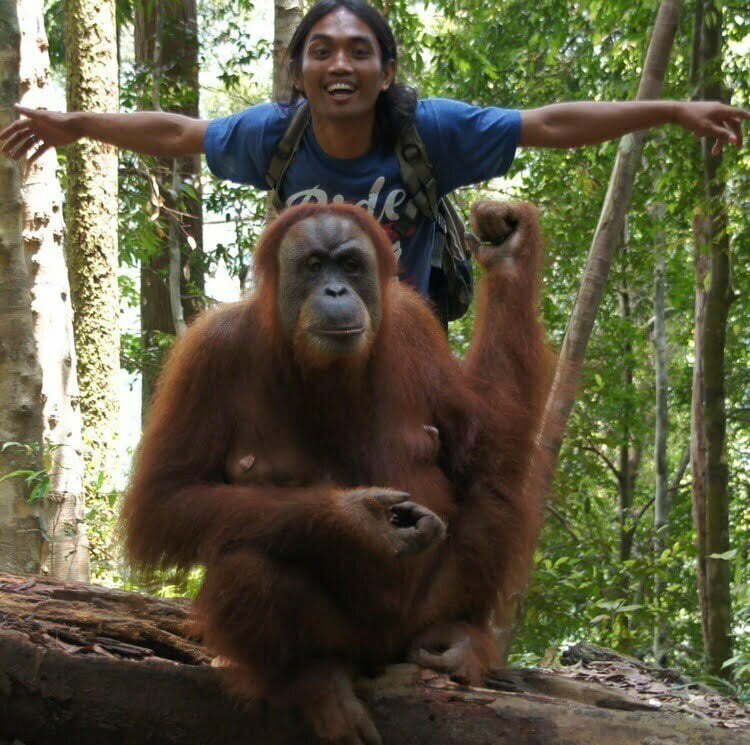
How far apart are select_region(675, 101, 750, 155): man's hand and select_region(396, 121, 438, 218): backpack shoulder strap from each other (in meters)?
0.79

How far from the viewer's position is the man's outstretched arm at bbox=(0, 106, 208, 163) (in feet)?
11.9

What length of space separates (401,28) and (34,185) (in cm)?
439

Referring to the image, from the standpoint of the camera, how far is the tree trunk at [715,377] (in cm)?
688

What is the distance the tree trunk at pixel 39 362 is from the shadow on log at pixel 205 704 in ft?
4.06

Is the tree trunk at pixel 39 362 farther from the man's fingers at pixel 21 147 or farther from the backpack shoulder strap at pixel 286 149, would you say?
the backpack shoulder strap at pixel 286 149

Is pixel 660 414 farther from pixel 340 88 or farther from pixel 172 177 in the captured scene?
pixel 340 88

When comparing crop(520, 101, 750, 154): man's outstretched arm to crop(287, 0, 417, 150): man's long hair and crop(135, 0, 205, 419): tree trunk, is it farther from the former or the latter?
crop(135, 0, 205, 419): tree trunk

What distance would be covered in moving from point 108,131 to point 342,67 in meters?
0.87

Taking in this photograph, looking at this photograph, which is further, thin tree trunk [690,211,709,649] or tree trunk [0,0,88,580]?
thin tree trunk [690,211,709,649]

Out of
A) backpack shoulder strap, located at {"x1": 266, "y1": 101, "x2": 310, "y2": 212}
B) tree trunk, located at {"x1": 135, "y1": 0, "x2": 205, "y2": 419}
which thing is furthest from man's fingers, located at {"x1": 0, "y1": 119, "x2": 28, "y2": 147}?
tree trunk, located at {"x1": 135, "y1": 0, "x2": 205, "y2": 419}

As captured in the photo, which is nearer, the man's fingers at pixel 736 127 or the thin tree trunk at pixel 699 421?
the man's fingers at pixel 736 127

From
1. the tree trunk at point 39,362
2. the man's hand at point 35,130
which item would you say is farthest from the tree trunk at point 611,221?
the tree trunk at point 39,362

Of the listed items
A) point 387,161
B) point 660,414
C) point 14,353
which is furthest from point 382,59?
point 660,414

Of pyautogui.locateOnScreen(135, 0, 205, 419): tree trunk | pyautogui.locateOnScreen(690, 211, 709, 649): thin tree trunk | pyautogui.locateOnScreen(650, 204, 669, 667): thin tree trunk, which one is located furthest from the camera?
pyautogui.locateOnScreen(135, 0, 205, 419): tree trunk
